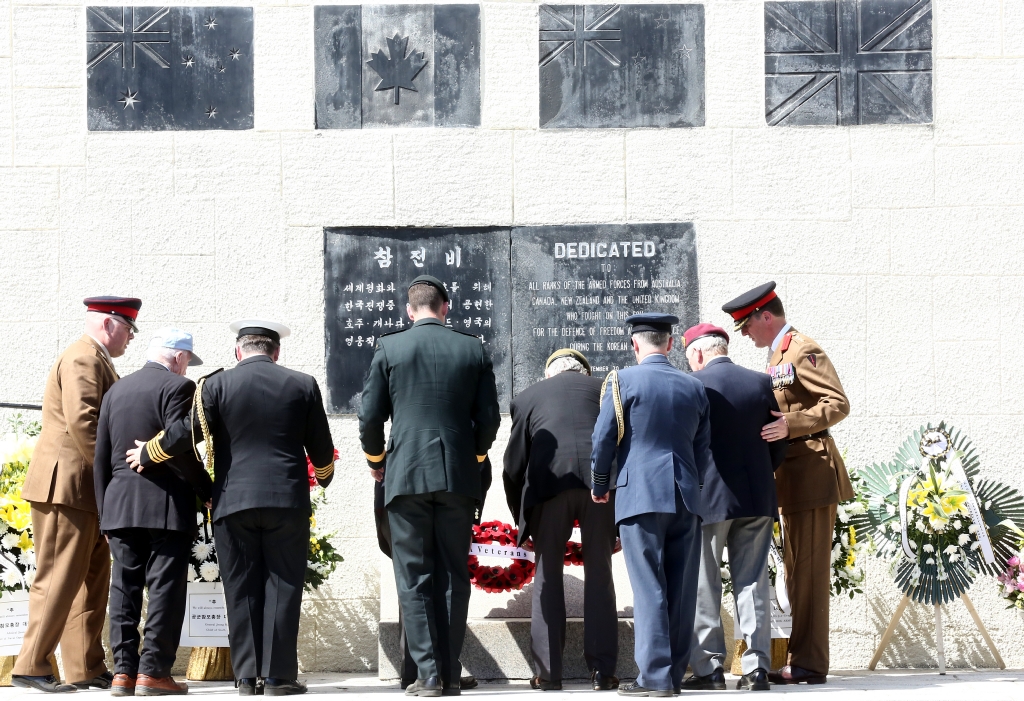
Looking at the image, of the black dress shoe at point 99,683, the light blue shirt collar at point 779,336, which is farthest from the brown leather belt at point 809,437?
the black dress shoe at point 99,683

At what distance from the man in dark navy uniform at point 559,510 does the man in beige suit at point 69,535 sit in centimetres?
204

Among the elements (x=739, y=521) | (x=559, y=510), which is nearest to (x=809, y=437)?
(x=739, y=521)

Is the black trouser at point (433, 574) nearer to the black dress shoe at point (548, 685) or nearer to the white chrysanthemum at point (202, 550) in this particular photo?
the black dress shoe at point (548, 685)

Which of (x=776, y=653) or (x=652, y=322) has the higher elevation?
(x=652, y=322)

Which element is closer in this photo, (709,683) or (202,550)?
(709,683)

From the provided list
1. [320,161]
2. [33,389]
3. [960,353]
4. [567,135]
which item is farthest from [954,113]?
[33,389]

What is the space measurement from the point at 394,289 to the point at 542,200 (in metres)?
1.05

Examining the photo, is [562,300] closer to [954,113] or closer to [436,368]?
[436,368]

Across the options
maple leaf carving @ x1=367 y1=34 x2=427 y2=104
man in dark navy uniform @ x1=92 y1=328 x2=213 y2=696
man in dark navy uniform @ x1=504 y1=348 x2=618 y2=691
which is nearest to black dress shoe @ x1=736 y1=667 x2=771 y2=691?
man in dark navy uniform @ x1=504 y1=348 x2=618 y2=691

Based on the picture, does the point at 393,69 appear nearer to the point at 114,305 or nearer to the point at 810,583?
the point at 114,305

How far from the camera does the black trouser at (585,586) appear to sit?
5805mm

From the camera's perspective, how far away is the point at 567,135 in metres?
7.68

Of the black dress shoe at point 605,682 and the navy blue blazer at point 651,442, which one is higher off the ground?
the navy blue blazer at point 651,442

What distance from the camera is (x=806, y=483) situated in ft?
20.2
